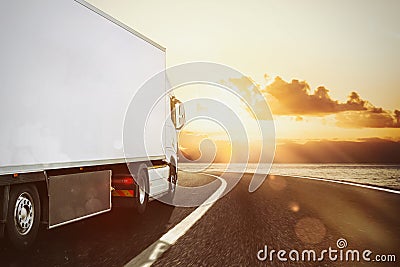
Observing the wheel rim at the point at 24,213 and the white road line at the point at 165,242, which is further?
the wheel rim at the point at 24,213

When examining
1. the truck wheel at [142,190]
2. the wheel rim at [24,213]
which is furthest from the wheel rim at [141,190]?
the wheel rim at [24,213]

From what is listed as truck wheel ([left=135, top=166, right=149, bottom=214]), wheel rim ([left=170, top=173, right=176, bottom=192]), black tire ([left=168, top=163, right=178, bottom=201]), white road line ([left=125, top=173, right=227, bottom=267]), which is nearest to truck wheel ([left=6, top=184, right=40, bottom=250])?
white road line ([left=125, top=173, right=227, bottom=267])

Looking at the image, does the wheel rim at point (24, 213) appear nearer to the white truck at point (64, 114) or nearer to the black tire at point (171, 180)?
the white truck at point (64, 114)

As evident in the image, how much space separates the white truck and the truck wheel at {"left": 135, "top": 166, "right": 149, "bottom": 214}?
Result: 23 mm

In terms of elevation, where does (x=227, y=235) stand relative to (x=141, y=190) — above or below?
below

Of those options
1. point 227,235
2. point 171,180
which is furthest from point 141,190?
point 227,235

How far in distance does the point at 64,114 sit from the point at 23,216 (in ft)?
5.52

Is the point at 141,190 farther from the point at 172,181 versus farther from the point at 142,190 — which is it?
the point at 172,181

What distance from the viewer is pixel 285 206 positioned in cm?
1411

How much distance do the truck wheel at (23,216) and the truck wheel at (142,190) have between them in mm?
3462

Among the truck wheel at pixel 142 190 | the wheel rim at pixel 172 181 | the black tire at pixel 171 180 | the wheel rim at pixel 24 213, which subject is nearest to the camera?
the wheel rim at pixel 24 213

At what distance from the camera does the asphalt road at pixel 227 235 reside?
25.1 ft

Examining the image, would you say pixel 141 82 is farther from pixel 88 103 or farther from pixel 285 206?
pixel 285 206

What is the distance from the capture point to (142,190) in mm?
12703
